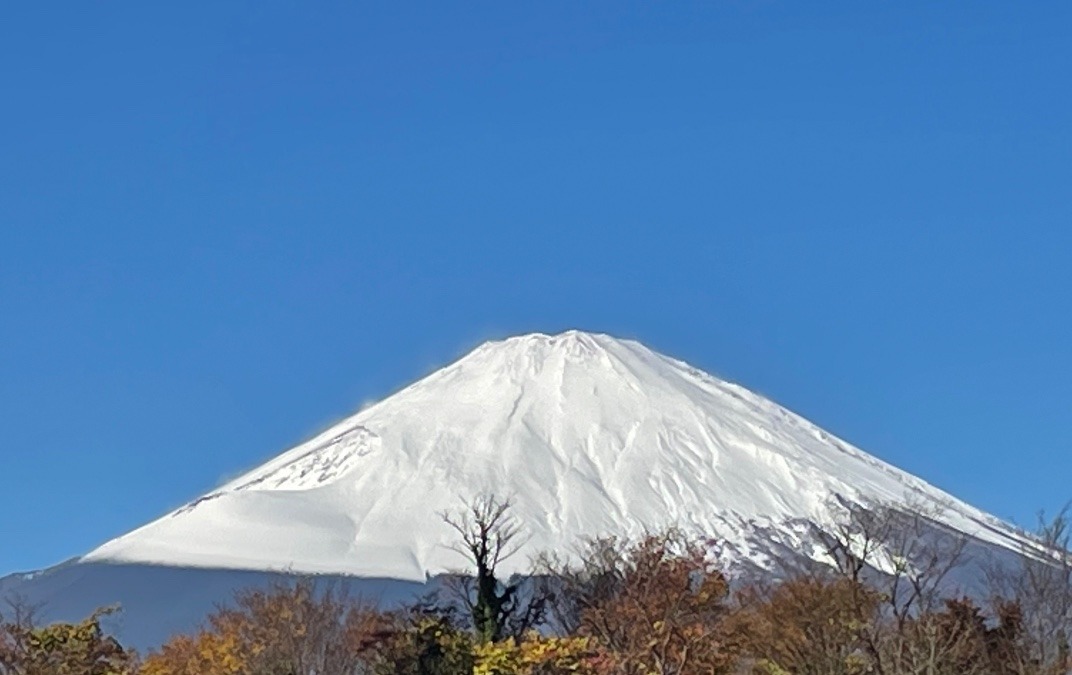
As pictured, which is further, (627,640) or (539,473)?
(539,473)

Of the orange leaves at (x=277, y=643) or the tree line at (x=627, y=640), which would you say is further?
the orange leaves at (x=277, y=643)

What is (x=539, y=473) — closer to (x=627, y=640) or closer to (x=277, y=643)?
(x=277, y=643)

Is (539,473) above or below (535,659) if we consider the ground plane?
above

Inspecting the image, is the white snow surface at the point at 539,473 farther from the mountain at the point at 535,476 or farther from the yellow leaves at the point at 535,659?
the yellow leaves at the point at 535,659

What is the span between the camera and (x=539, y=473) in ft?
550

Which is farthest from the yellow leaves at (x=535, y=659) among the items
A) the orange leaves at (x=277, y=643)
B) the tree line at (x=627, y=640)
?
the orange leaves at (x=277, y=643)

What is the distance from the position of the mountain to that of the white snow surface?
0.64ft

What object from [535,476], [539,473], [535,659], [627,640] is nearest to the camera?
[535,659]

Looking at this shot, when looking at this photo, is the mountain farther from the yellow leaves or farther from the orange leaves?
the yellow leaves

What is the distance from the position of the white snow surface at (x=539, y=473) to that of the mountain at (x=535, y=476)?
0.64 feet

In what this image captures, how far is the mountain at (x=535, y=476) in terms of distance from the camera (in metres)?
158

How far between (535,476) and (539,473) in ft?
2.81

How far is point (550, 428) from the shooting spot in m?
176

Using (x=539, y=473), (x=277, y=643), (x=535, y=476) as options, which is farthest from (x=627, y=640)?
(x=539, y=473)
